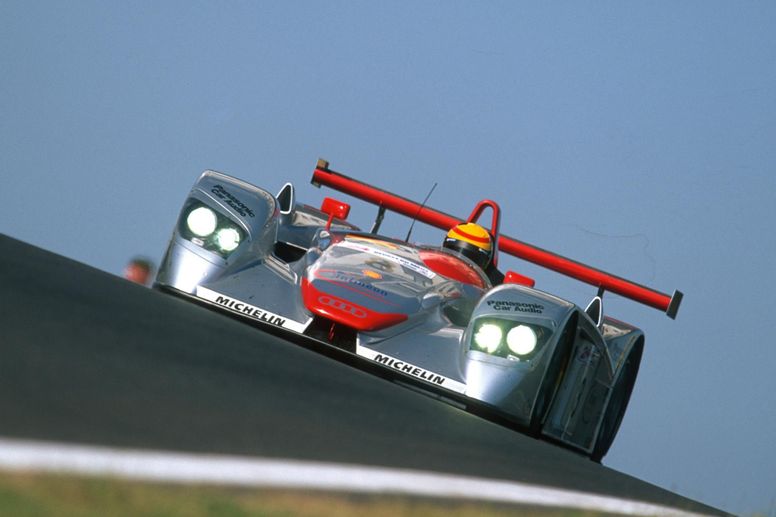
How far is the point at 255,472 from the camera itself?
2.46 metres

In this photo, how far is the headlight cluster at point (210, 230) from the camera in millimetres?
6809

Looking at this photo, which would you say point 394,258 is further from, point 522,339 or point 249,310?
point 522,339

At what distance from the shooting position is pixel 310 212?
354 inches

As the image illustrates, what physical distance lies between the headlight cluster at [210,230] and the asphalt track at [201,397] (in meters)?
1.14

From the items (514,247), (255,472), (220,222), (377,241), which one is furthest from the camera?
(514,247)

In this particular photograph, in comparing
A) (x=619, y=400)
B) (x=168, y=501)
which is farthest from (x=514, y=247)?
(x=168, y=501)

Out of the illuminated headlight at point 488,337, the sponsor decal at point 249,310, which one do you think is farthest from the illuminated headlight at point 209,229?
the illuminated headlight at point 488,337

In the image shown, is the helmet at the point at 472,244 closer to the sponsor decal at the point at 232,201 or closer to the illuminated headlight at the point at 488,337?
the sponsor decal at the point at 232,201

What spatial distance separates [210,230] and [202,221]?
0.29 feet

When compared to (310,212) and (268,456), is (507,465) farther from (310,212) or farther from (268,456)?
(310,212)

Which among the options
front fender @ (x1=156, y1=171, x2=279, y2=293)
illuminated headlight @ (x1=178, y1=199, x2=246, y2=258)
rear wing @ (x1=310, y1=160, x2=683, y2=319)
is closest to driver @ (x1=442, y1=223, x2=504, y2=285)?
rear wing @ (x1=310, y1=160, x2=683, y2=319)

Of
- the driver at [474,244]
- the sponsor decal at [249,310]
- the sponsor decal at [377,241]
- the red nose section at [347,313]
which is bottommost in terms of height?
the sponsor decal at [249,310]

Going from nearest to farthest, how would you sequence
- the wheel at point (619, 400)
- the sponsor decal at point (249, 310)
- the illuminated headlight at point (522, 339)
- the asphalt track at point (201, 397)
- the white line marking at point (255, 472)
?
the white line marking at point (255, 472)
the asphalt track at point (201, 397)
the illuminated headlight at point (522, 339)
the sponsor decal at point (249, 310)
the wheel at point (619, 400)

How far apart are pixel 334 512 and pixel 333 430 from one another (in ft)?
3.18
